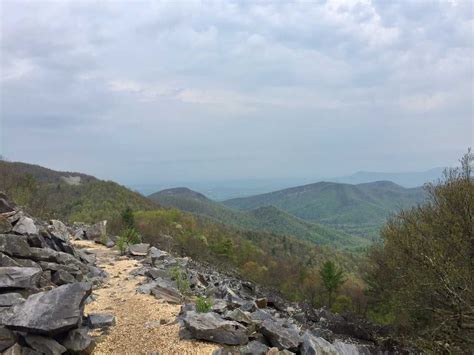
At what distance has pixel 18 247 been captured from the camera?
642 inches

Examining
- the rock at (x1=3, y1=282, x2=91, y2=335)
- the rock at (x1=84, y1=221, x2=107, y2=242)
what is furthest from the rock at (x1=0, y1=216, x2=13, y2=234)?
the rock at (x1=84, y1=221, x2=107, y2=242)

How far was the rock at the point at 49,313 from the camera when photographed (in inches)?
409

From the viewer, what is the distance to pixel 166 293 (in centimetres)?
1745

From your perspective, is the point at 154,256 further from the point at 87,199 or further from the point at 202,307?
the point at 87,199

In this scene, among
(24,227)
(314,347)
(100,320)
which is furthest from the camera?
(24,227)

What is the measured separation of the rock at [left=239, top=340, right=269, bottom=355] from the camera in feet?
38.3

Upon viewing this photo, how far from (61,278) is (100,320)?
13.8 feet

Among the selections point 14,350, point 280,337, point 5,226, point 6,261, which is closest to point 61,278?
point 6,261

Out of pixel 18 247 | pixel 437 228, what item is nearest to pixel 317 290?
pixel 437 228

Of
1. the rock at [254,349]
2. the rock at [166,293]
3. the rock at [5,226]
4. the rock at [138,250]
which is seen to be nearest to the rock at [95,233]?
the rock at [138,250]

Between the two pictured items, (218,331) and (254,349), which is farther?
(218,331)

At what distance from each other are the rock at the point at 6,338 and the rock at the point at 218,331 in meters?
4.75

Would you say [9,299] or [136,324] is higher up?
[9,299]

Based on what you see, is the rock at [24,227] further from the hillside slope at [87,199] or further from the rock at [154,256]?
the hillside slope at [87,199]
